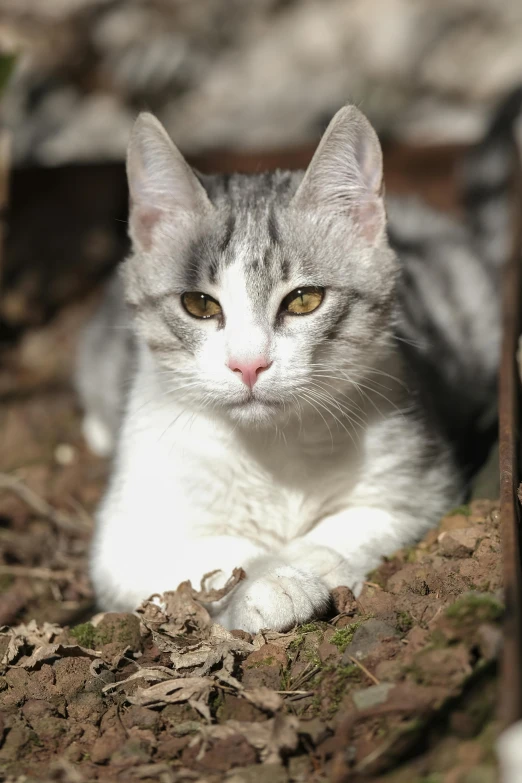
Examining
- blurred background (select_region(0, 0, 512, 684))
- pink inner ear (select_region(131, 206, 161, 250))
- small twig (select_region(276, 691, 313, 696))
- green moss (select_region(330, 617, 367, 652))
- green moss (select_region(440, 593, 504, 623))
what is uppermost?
blurred background (select_region(0, 0, 512, 684))

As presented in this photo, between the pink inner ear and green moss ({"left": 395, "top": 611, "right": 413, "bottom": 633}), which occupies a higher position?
the pink inner ear

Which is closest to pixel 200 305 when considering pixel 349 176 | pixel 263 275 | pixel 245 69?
pixel 263 275

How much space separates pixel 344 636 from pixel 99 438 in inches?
90.6

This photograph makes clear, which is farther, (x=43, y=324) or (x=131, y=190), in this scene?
(x=43, y=324)

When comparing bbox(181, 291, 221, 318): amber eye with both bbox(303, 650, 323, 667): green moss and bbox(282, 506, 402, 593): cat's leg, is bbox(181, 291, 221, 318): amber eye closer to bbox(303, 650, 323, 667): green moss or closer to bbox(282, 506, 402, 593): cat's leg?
bbox(282, 506, 402, 593): cat's leg

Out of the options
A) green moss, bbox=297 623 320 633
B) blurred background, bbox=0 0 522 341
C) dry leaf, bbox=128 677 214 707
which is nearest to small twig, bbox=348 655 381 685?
green moss, bbox=297 623 320 633

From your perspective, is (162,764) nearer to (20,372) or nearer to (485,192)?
(20,372)

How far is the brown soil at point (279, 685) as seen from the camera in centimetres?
168

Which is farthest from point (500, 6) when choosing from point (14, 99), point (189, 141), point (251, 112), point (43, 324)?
point (43, 324)

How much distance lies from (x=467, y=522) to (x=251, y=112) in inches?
174

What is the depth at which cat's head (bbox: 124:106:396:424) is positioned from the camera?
7.83 ft

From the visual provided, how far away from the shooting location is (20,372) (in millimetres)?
4660

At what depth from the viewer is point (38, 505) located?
12.0 feet

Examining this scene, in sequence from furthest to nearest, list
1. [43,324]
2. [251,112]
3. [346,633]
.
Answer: [251,112], [43,324], [346,633]
